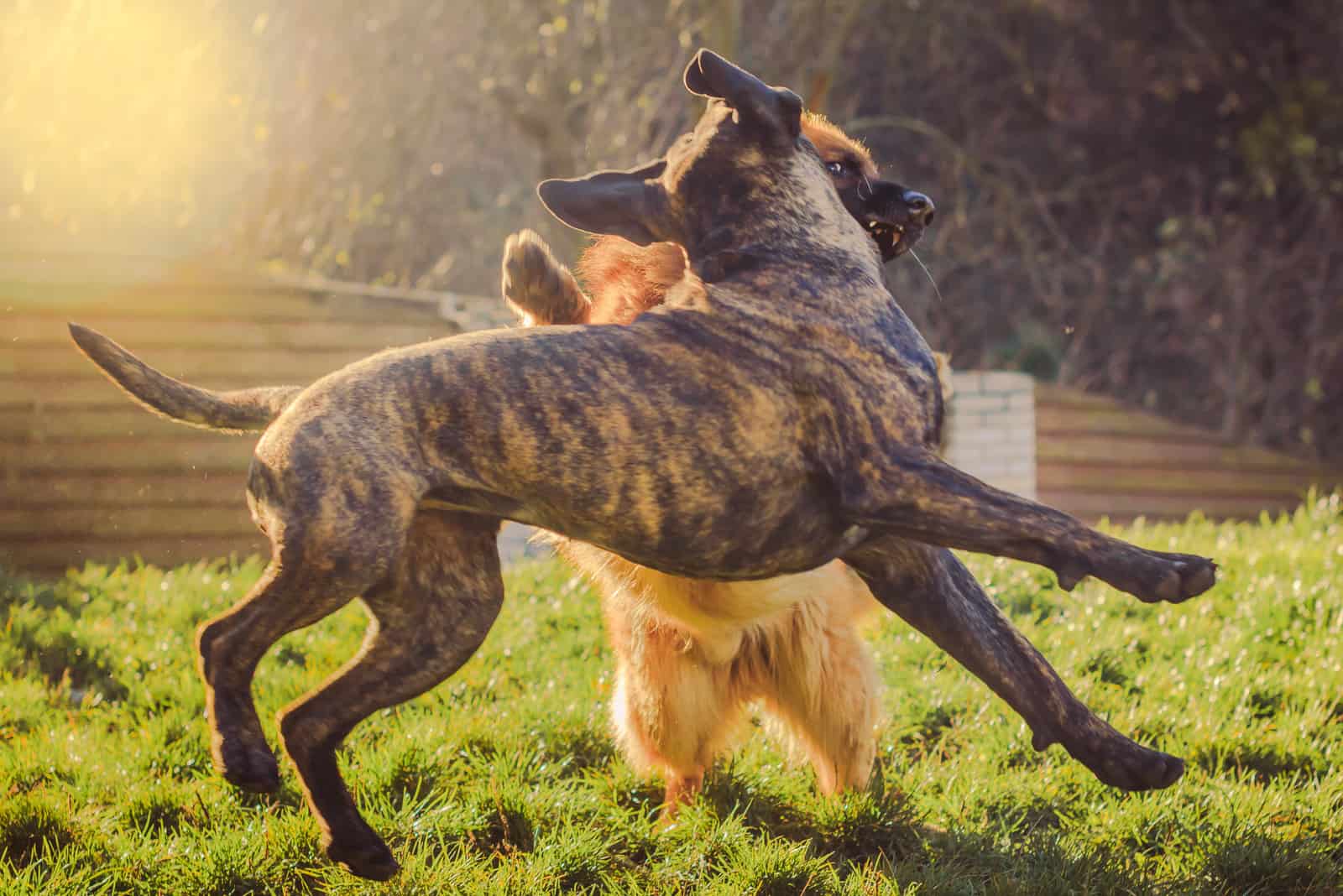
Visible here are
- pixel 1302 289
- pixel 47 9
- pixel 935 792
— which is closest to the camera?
pixel 935 792

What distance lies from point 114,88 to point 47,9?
715mm

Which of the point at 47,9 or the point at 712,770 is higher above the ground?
the point at 47,9

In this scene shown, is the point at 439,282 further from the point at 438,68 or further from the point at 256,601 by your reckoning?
the point at 256,601

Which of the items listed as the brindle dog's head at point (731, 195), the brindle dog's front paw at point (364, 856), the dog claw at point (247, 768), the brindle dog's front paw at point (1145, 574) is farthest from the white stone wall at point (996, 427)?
the dog claw at point (247, 768)

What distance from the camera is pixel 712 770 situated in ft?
11.6

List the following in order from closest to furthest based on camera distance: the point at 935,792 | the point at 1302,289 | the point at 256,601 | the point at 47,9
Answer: the point at 256,601, the point at 935,792, the point at 47,9, the point at 1302,289

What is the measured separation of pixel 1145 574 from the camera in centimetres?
193

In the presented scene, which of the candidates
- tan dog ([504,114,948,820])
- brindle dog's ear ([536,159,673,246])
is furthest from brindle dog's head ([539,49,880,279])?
tan dog ([504,114,948,820])

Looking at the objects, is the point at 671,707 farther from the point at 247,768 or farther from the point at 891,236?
the point at 247,768

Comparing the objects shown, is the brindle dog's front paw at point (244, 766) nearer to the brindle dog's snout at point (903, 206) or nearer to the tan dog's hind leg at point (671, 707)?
the brindle dog's snout at point (903, 206)

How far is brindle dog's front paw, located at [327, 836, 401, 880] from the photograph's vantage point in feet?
7.16

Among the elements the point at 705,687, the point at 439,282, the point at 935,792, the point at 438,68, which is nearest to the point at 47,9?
the point at 438,68

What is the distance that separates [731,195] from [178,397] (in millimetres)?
1022

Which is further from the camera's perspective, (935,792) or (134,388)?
(935,792)
